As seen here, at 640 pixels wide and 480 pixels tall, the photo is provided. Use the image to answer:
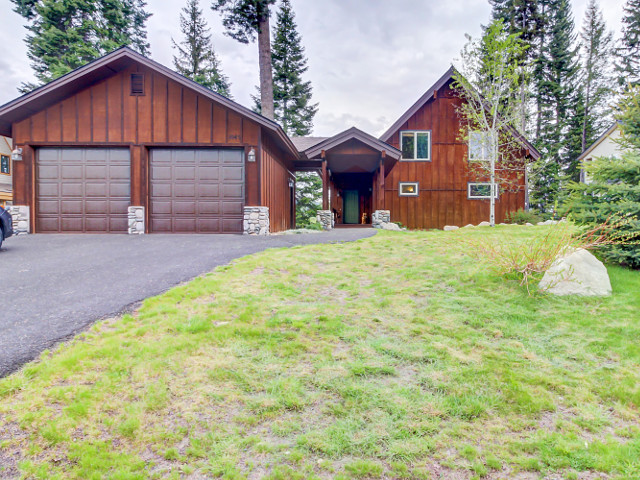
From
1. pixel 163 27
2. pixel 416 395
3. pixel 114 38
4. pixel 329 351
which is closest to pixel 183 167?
pixel 329 351

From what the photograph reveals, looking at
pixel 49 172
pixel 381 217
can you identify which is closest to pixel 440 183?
pixel 381 217

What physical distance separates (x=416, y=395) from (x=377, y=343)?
781 mm

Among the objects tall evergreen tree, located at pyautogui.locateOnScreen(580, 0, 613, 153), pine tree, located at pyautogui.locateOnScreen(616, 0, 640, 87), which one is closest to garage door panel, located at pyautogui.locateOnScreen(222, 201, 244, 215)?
tall evergreen tree, located at pyautogui.locateOnScreen(580, 0, 613, 153)

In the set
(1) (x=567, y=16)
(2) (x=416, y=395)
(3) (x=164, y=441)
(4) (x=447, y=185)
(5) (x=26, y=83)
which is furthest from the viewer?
(1) (x=567, y=16)

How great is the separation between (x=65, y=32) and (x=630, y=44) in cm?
3555

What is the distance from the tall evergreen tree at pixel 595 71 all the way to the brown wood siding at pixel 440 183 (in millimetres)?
13955

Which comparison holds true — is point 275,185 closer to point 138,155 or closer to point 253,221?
point 253,221

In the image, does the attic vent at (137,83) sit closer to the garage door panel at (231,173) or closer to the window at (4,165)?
the garage door panel at (231,173)

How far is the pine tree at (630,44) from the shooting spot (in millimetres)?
23375

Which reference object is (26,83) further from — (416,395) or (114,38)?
(416,395)

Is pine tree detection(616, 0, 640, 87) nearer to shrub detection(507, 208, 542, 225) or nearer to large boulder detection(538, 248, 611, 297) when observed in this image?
shrub detection(507, 208, 542, 225)

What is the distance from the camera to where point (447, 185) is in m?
15.9

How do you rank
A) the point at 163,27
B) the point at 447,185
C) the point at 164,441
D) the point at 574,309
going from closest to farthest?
the point at 164,441, the point at 574,309, the point at 447,185, the point at 163,27

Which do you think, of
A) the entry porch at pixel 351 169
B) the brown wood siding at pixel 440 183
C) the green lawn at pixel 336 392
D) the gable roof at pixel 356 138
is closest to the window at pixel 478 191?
the brown wood siding at pixel 440 183
